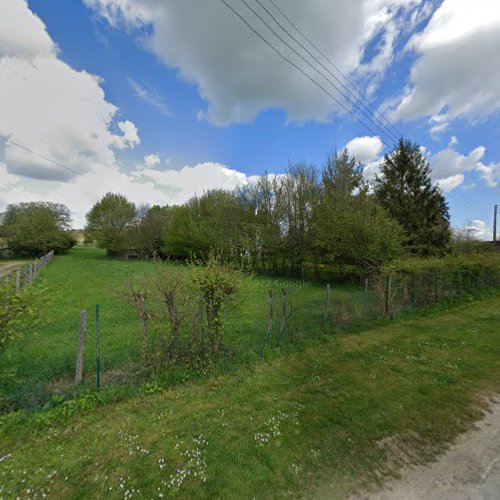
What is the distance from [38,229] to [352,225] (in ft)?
153

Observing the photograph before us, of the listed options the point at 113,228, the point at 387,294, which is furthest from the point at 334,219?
the point at 113,228

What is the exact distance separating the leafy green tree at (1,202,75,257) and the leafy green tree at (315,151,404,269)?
141 feet

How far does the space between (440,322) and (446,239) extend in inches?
602

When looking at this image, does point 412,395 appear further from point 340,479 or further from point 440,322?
point 440,322

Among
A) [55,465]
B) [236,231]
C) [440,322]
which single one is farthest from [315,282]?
[55,465]

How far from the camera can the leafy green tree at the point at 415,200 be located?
66.8 feet

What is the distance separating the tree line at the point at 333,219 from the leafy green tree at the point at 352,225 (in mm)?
57

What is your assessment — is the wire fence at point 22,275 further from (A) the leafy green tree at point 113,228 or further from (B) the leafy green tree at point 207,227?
(A) the leafy green tree at point 113,228

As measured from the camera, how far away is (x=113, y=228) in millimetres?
42938

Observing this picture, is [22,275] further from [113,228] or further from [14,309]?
[113,228]

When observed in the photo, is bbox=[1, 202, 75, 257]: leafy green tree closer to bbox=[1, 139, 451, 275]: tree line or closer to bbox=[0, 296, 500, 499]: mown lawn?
bbox=[1, 139, 451, 275]: tree line

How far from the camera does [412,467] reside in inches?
120

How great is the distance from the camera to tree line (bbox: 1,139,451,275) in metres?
16.2

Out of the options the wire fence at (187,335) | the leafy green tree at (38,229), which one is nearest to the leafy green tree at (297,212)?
the wire fence at (187,335)
